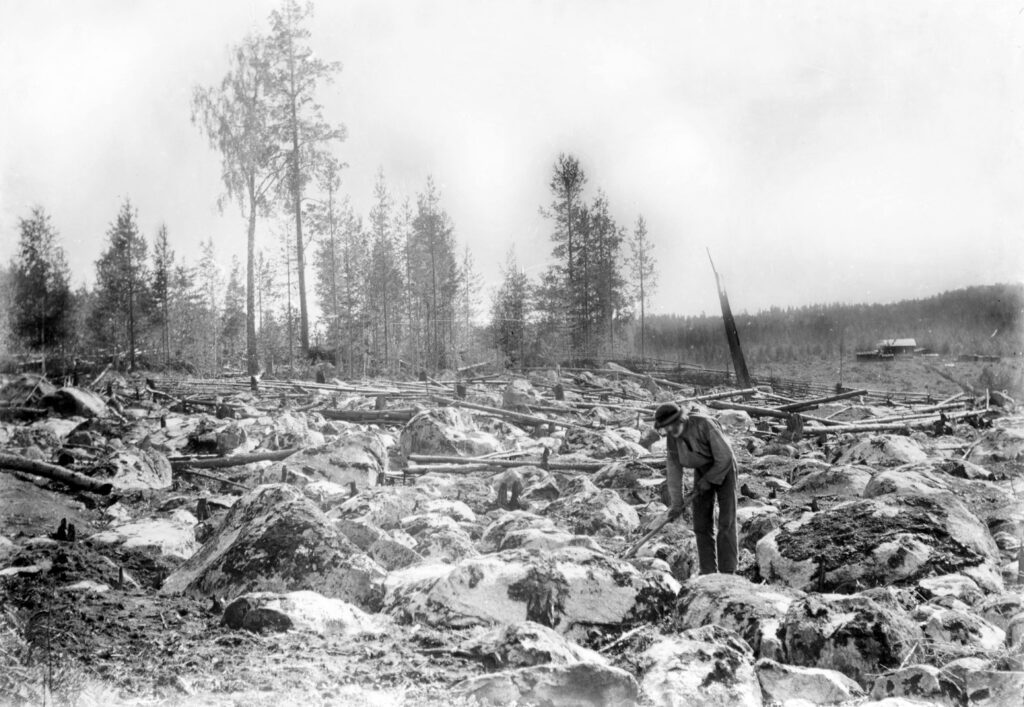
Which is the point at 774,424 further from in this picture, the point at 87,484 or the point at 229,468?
the point at 87,484

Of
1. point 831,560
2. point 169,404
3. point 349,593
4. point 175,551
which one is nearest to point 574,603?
point 349,593

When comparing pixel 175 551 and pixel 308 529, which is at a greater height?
pixel 308 529

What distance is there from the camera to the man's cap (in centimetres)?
522

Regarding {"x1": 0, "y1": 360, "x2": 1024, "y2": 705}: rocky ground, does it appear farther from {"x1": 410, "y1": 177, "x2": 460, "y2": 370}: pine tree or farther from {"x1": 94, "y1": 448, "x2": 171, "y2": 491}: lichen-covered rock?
{"x1": 410, "y1": 177, "x2": 460, "y2": 370}: pine tree

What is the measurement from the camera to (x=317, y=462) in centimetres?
810

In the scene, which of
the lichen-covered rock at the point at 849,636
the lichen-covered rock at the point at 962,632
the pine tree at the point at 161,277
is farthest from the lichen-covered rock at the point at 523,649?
the pine tree at the point at 161,277

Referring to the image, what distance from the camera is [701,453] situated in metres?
5.41

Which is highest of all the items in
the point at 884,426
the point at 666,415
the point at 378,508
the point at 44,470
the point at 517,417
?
the point at 666,415

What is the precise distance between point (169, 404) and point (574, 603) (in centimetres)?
1361

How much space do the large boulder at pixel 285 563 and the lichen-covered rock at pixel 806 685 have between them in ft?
7.35

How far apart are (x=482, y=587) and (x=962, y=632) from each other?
251cm

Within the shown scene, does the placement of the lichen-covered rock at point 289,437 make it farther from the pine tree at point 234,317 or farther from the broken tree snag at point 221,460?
the pine tree at point 234,317

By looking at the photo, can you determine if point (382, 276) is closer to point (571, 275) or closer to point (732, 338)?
point (571, 275)

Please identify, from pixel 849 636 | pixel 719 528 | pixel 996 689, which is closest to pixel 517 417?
pixel 719 528
